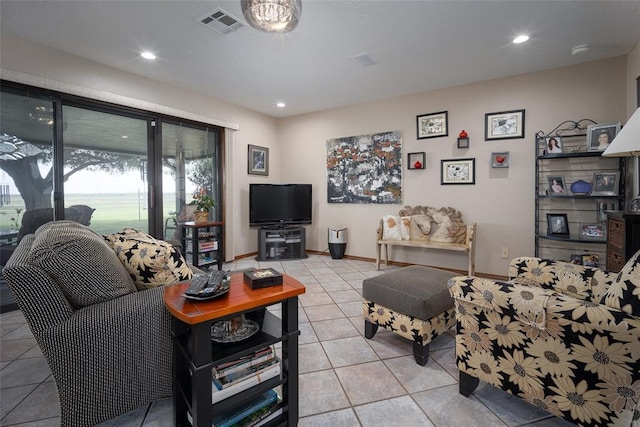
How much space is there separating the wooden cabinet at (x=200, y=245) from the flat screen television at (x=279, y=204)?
82cm

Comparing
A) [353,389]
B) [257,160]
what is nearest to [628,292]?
[353,389]

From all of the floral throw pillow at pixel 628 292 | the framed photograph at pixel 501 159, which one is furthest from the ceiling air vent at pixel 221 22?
the framed photograph at pixel 501 159

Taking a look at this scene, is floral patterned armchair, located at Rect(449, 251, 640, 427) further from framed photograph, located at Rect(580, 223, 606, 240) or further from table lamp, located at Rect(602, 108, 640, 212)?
framed photograph, located at Rect(580, 223, 606, 240)

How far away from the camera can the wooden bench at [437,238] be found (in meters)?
3.51

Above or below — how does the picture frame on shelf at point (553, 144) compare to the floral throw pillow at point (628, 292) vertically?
above

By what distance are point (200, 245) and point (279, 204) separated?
4.93 feet

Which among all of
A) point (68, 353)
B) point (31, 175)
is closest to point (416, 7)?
point (68, 353)

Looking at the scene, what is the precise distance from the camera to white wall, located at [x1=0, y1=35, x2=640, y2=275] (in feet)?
9.93

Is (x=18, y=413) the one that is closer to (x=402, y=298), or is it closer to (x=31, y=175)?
(x=402, y=298)

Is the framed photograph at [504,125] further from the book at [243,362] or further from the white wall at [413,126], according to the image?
the book at [243,362]

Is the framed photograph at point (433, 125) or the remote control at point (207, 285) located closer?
the remote control at point (207, 285)

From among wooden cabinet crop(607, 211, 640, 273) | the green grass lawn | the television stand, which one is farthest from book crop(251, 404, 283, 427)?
the television stand

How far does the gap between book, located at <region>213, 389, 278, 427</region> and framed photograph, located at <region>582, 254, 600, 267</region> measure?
332 cm

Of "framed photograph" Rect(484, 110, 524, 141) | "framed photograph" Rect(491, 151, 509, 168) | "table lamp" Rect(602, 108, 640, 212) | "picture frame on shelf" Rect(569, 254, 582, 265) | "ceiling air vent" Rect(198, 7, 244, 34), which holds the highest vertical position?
"ceiling air vent" Rect(198, 7, 244, 34)
